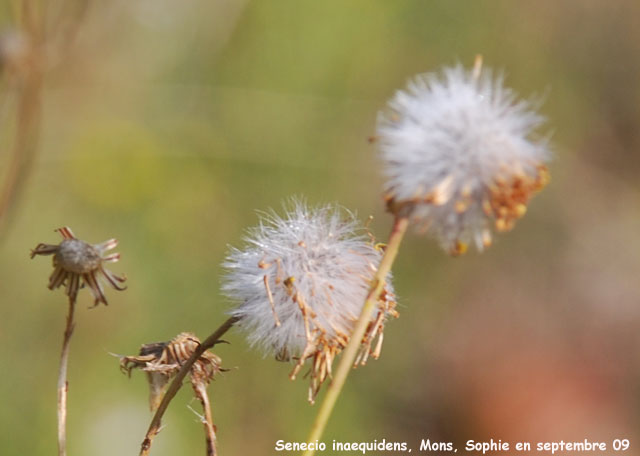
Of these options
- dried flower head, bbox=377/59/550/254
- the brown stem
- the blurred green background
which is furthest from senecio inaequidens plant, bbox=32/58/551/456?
the blurred green background

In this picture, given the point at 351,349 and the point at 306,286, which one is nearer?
the point at 351,349

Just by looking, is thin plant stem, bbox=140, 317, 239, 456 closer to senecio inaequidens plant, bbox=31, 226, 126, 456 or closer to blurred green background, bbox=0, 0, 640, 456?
senecio inaequidens plant, bbox=31, 226, 126, 456

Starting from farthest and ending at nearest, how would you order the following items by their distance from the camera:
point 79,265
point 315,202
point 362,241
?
1. point 315,202
2. point 362,241
3. point 79,265

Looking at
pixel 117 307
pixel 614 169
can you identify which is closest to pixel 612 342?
pixel 614 169

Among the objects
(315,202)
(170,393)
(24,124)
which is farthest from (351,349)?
(315,202)

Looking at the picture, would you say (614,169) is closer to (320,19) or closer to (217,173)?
(320,19)

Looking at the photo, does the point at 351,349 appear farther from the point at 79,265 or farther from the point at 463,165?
the point at 79,265

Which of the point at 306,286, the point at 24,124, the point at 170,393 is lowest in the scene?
the point at 170,393
